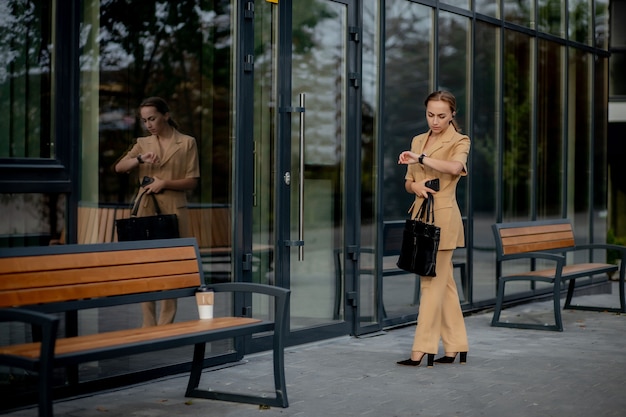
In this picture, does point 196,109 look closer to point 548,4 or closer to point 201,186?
point 201,186

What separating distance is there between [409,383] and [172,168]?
85.7 inches

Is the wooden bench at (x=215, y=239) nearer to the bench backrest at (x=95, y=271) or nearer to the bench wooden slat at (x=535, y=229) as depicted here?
the bench backrest at (x=95, y=271)

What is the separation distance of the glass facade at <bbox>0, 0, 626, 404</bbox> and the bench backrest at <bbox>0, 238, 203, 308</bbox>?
0.57 m

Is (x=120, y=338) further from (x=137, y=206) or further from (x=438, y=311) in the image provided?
(x=438, y=311)

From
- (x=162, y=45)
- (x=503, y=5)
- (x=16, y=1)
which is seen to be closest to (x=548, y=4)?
(x=503, y=5)

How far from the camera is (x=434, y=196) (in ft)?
26.2

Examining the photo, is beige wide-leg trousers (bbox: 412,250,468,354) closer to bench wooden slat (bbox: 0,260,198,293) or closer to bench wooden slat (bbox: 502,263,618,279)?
bench wooden slat (bbox: 0,260,198,293)

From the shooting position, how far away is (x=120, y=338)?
5.84 metres

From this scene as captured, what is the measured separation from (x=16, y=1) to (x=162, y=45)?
3.93ft

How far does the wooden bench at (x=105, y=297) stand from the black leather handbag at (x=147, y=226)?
58cm

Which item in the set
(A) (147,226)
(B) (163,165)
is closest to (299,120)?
(B) (163,165)

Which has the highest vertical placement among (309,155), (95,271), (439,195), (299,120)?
(299,120)

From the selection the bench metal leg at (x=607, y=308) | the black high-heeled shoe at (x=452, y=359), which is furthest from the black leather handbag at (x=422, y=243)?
the bench metal leg at (x=607, y=308)

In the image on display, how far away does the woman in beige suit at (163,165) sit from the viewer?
7.41 metres
